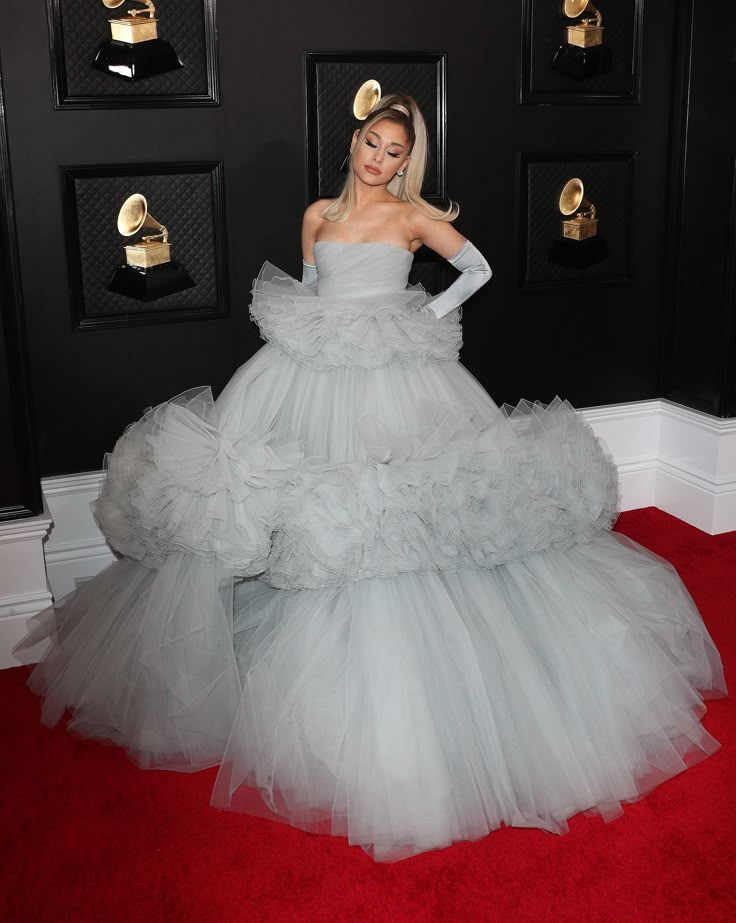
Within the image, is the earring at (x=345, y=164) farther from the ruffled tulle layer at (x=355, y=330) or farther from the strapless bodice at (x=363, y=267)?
the ruffled tulle layer at (x=355, y=330)

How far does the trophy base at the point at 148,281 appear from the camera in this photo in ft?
11.4

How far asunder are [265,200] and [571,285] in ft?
4.62

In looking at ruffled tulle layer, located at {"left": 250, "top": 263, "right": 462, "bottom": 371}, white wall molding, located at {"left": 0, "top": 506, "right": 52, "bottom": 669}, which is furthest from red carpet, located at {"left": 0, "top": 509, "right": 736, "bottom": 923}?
ruffled tulle layer, located at {"left": 250, "top": 263, "right": 462, "bottom": 371}

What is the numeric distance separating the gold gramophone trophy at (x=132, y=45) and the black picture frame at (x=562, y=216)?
150cm

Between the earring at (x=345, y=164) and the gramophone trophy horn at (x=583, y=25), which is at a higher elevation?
the gramophone trophy horn at (x=583, y=25)

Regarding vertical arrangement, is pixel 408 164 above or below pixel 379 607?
above

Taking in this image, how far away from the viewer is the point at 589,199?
4.15 metres

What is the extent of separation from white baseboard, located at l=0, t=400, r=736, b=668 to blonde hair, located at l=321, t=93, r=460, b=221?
1.35m

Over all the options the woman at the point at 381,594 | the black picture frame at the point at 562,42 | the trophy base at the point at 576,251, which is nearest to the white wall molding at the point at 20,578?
the woman at the point at 381,594

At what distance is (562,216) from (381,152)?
131 cm

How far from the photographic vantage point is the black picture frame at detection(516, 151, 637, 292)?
4027 millimetres

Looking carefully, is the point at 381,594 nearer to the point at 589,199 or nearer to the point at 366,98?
the point at 366,98

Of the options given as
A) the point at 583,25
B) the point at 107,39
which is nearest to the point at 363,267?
the point at 107,39

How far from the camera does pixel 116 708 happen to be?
2.87 meters
